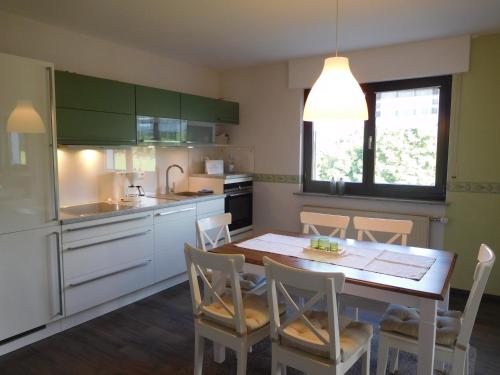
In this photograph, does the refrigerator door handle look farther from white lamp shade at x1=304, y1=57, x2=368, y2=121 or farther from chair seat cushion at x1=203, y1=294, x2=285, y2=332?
white lamp shade at x1=304, y1=57, x2=368, y2=121

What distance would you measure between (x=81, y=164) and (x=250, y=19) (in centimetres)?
198

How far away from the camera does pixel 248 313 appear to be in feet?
7.00

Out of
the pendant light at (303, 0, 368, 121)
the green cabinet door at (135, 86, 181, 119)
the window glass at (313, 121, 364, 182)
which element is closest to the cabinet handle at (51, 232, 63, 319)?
the green cabinet door at (135, 86, 181, 119)

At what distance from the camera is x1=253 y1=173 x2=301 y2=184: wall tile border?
4453mm

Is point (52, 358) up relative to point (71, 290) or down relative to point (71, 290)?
down

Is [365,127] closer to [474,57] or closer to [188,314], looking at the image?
[474,57]

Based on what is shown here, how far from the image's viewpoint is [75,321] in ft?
9.77

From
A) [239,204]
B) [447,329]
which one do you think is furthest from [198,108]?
[447,329]

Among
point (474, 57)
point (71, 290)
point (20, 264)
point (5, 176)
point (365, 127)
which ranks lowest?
point (71, 290)

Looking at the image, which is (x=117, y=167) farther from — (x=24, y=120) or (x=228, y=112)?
(x=228, y=112)

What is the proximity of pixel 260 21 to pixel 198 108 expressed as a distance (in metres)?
1.43

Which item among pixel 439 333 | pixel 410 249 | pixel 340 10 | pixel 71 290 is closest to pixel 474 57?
pixel 340 10

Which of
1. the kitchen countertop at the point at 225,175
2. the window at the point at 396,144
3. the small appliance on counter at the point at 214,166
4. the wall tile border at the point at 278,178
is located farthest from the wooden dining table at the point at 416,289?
the small appliance on counter at the point at 214,166

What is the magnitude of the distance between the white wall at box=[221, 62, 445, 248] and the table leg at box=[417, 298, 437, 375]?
7.89ft
